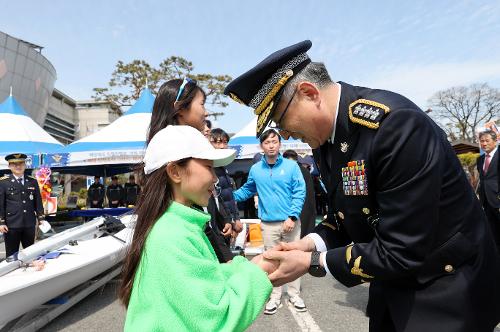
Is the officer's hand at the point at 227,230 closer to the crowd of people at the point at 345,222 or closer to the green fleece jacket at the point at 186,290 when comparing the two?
the crowd of people at the point at 345,222

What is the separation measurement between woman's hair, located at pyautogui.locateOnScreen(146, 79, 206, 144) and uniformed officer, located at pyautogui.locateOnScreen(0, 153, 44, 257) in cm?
562

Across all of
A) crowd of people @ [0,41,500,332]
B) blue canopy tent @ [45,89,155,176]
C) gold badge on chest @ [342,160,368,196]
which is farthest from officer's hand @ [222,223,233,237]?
blue canopy tent @ [45,89,155,176]

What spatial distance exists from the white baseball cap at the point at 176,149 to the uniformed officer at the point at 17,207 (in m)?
6.15

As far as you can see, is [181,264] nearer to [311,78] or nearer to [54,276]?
[311,78]

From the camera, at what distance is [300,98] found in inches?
57.5

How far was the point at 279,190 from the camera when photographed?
448 centimetres

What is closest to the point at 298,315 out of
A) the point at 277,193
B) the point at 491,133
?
the point at 277,193

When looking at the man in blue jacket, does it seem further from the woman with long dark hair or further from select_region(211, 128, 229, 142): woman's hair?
the woman with long dark hair

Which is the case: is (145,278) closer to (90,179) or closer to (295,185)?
(295,185)

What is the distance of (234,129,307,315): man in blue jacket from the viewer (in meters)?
4.48

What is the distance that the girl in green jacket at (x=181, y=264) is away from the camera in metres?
1.25

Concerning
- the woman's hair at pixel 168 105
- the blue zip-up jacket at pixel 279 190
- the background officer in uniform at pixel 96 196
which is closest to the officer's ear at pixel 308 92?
the woman's hair at pixel 168 105

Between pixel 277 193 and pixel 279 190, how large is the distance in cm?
4

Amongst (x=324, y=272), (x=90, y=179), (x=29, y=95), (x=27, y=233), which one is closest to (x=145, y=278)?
(x=324, y=272)
